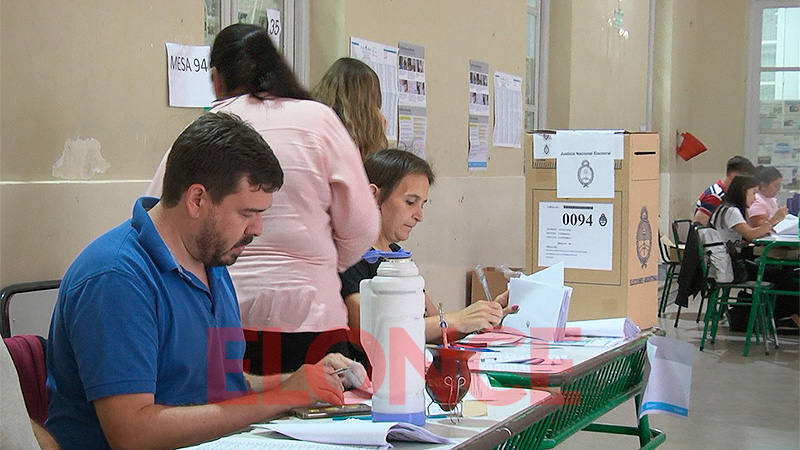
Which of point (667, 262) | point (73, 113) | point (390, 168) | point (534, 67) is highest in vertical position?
point (534, 67)

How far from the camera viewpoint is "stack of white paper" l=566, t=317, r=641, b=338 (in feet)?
9.06

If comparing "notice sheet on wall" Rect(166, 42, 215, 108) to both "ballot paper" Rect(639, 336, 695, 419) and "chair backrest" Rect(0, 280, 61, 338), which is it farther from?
"ballot paper" Rect(639, 336, 695, 419)

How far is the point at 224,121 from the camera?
1688mm

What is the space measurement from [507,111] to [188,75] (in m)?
3.07

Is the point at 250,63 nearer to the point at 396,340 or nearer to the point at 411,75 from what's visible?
the point at 396,340

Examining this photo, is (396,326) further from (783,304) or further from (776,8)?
(776,8)

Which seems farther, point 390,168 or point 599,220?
point 599,220

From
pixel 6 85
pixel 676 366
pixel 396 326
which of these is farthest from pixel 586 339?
pixel 6 85

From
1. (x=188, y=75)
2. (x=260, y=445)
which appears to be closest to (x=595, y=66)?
(x=188, y=75)

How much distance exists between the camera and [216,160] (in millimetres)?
1652

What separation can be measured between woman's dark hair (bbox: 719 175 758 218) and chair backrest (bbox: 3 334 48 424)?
6481 mm

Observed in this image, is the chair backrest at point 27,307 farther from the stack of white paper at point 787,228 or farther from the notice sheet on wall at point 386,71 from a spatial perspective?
the stack of white paper at point 787,228

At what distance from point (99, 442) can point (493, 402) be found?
720mm

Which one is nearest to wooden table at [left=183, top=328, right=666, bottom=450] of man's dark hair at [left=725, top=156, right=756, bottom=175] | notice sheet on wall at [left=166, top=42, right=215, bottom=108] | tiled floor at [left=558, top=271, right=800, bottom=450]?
notice sheet on wall at [left=166, top=42, right=215, bottom=108]
